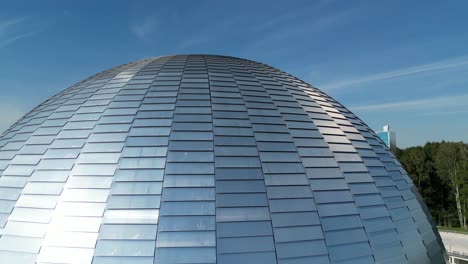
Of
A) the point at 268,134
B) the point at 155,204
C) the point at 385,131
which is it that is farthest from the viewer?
the point at 385,131

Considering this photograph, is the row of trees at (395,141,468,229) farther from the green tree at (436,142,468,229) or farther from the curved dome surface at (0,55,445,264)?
the curved dome surface at (0,55,445,264)

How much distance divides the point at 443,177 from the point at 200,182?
53483mm

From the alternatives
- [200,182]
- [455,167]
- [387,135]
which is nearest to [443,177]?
[455,167]

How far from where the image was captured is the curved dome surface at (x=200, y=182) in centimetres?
962

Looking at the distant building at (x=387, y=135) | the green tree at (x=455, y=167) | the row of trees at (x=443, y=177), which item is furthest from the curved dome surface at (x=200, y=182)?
the row of trees at (x=443, y=177)

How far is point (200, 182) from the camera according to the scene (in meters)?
10.5

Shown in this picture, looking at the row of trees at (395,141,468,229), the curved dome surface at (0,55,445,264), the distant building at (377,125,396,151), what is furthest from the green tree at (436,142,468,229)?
the curved dome surface at (0,55,445,264)

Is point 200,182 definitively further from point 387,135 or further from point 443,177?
point 443,177

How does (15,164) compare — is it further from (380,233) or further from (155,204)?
(380,233)

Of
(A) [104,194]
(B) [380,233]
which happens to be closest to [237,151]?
(A) [104,194]

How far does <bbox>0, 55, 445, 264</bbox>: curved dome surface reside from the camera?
31.6ft

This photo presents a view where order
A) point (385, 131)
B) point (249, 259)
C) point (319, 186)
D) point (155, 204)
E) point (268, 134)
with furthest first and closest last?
point (385, 131)
point (268, 134)
point (319, 186)
point (155, 204)
point (249, 259)

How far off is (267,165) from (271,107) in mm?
3312

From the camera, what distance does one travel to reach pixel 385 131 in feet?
109
